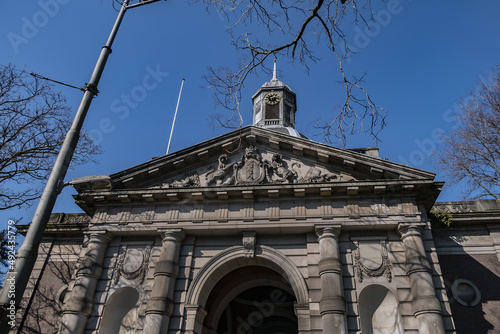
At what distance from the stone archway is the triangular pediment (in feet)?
9.82

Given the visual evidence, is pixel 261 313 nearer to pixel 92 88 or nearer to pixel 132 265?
pixel 132 265

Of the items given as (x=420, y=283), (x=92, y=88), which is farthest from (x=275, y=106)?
(x=92, y=88)

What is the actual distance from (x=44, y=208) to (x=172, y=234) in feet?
33.1

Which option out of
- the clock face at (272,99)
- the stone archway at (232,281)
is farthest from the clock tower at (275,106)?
the stone archway at (232,281)

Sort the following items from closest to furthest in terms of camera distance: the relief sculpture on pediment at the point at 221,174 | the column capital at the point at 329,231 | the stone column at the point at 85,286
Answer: the stone column at the point at 85,286
the column capital at the point at 329,231
the relief sculpture on pediment at the point at 221,174

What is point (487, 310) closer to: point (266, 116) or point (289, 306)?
point (289, 306)

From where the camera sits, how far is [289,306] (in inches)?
728

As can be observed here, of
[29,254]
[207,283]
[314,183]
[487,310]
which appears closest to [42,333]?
[207,283]

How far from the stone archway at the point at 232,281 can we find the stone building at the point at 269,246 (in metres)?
0.05

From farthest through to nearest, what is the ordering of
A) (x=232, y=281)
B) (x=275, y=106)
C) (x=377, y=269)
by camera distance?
(x=275, y=106), (x=232, y=281), (x=377, y=269)

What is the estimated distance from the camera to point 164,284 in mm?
13602

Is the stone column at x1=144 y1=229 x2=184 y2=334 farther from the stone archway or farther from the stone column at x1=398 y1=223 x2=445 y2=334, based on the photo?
the stone column at x1=398 y1=223 x2=445 y2=334

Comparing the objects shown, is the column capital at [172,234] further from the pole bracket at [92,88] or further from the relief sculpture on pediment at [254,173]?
the pole bracket at [92,88]

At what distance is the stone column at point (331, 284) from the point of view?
39.8 ft
